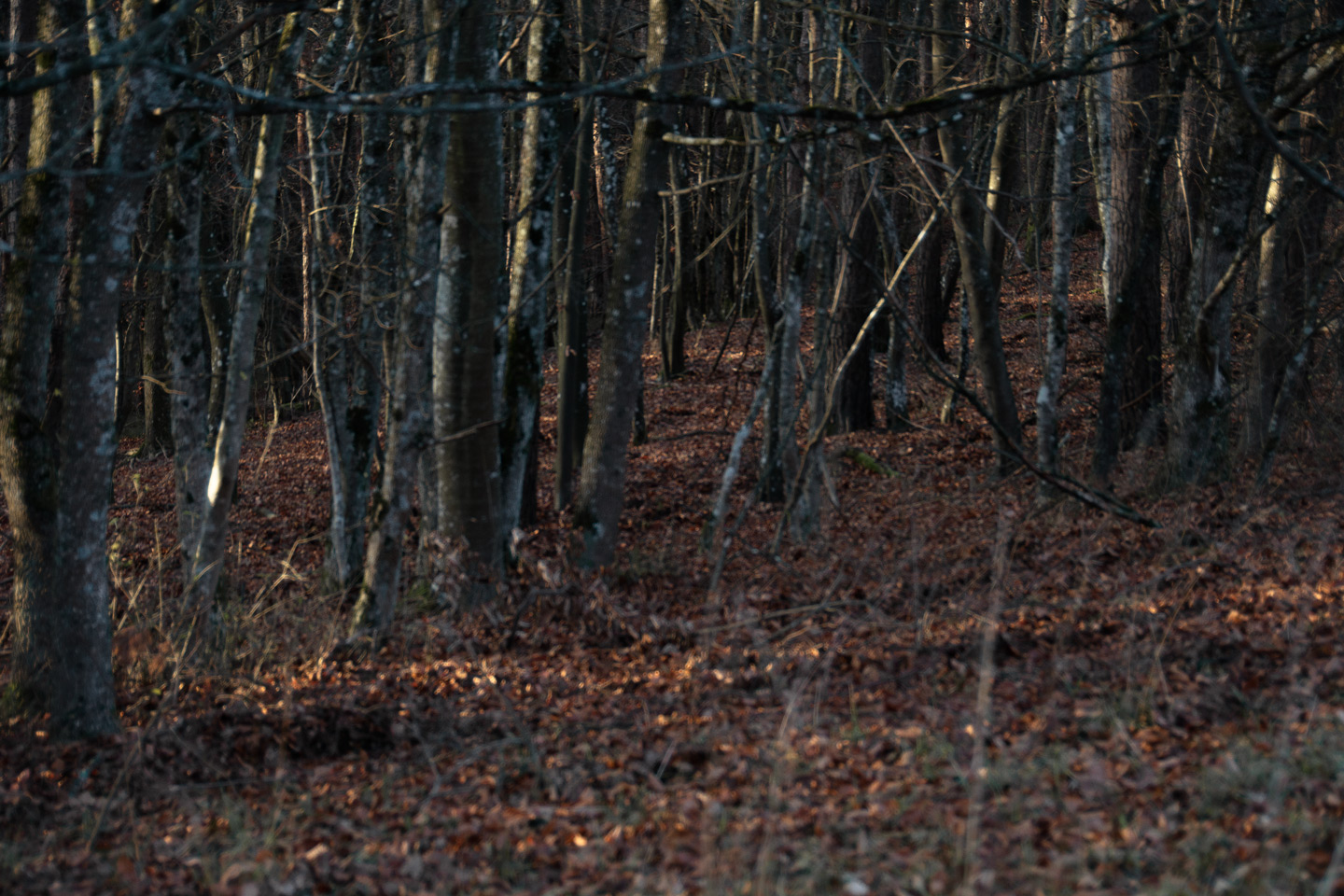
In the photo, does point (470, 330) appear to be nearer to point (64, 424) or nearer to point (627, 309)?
point (627, 309)

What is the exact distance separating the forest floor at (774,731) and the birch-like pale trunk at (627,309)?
63 centimetres

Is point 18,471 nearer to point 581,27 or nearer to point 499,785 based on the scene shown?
point 499,785

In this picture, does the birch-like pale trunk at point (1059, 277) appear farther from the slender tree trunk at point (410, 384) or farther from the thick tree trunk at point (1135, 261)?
the slender tree trunk at point (410, 384)

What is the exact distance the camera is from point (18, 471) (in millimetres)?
6184

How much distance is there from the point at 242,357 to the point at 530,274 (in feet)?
10.3

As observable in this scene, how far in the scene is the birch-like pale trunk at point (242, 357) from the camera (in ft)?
24.5

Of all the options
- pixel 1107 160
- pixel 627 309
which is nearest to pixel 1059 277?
pixel 1107 160

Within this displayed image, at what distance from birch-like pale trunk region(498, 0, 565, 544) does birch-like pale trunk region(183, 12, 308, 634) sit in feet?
7.99

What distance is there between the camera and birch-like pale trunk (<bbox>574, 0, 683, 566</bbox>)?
356 inches

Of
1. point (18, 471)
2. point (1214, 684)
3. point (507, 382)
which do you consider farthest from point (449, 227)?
point (1214, 684)

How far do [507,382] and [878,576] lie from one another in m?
4.17

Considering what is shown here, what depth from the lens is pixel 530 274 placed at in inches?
391

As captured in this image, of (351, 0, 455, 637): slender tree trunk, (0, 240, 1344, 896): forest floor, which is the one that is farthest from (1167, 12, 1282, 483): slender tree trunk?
(351, 0, 455, 637): slender tree trunk

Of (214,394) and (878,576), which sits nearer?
(878,576)
